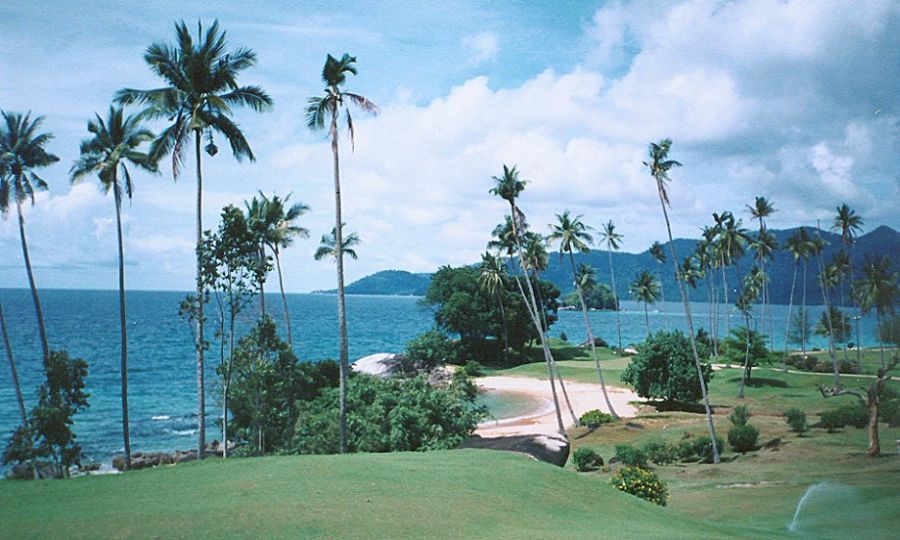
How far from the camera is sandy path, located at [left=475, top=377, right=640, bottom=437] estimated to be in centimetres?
4372

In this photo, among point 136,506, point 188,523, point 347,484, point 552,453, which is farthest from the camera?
point 552,453

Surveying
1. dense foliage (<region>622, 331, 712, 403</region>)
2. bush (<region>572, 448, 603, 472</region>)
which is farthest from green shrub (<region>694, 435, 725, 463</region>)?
dense foliage (<region>622, 331, 712, 403</region>)

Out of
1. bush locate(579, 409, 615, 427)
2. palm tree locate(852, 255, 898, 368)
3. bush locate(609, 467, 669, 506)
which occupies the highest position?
palm tree locate(852, 255, 898, 368)

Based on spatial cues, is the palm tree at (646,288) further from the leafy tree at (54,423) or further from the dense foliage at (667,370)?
the leafy tree at (54,423)

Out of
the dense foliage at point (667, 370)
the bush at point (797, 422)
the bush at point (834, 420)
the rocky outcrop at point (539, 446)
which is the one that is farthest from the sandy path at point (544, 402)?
the bush at point (834, 420)

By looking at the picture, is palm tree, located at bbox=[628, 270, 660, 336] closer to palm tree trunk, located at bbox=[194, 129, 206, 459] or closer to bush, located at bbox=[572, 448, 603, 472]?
bush, located at bbox=[572, 448, 603, 472]

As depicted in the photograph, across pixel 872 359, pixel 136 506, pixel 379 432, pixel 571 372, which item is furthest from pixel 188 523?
pixel 872 359

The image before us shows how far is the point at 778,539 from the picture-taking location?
47.0 ft

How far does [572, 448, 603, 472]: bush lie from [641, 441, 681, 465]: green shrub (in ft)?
9.69

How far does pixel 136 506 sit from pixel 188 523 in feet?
5.83

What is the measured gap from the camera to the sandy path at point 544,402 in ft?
143

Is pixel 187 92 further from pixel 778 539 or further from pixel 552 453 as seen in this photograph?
pixel 778 539

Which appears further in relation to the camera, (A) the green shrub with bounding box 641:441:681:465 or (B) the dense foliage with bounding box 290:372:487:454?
(A) the green shrub with bounding box 641:441:681:465

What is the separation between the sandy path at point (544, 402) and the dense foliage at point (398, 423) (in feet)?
33.7
